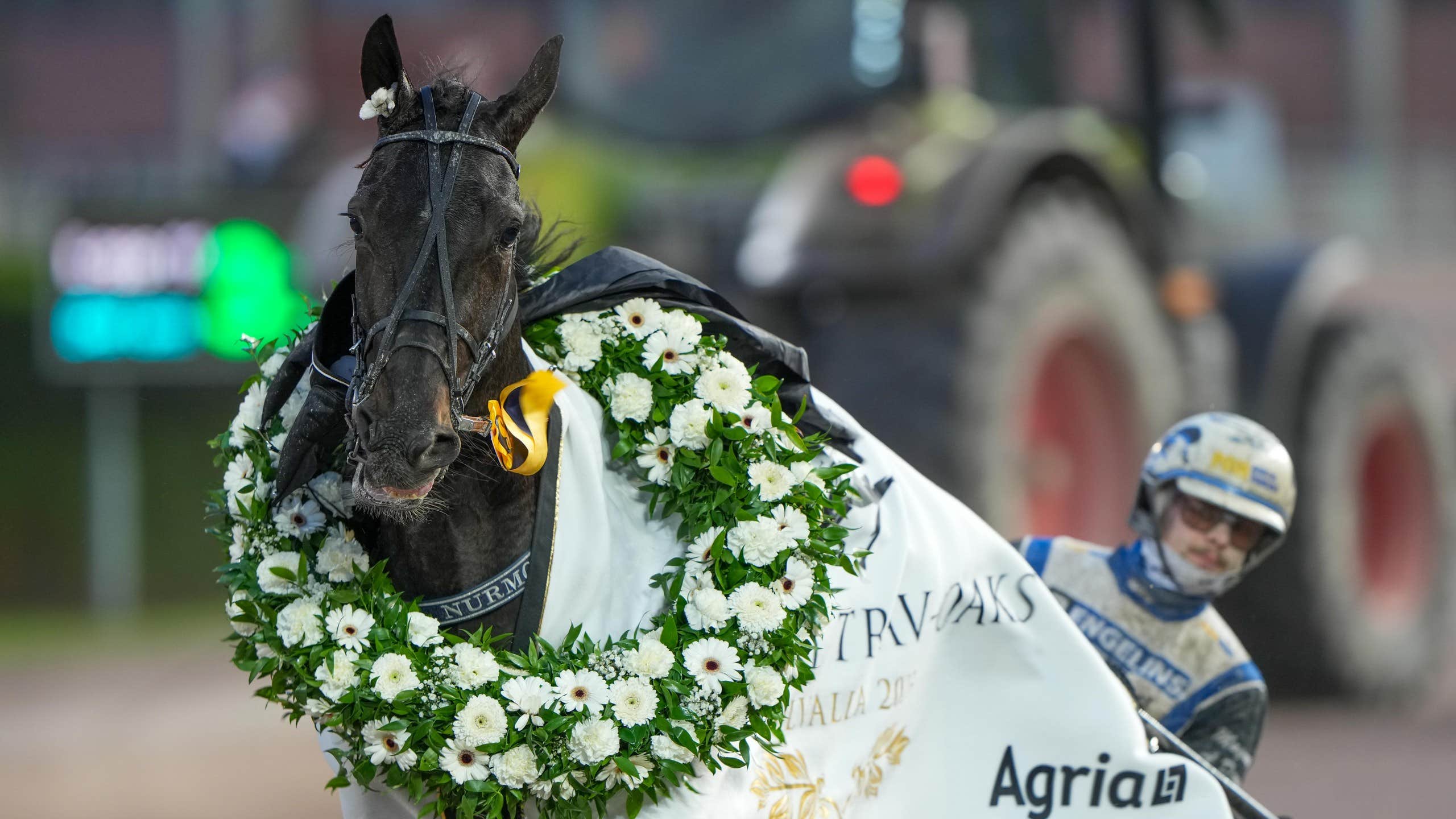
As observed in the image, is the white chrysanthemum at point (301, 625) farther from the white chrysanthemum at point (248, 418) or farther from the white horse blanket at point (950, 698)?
the white horse blanket at point (950, 698)

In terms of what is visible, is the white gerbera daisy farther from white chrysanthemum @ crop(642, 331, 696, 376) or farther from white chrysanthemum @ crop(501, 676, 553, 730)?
white chrysanthemum @ crop(501, 676, 553, 730)

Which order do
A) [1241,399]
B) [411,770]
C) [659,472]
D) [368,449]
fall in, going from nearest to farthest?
[368,449], [411,770], [659,472], [1241,399]

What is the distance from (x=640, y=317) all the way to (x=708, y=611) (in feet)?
1.98

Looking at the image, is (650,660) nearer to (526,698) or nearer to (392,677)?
(526,698)

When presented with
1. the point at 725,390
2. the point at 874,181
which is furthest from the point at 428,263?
the point at 874,181

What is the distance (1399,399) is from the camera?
783 cm

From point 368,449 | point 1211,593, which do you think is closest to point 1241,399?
point 1211,593

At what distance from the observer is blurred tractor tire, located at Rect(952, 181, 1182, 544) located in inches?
223

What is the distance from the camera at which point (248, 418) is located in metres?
3.04

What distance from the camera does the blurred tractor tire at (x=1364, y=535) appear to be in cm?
725

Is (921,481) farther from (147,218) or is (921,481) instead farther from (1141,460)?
(147,218)

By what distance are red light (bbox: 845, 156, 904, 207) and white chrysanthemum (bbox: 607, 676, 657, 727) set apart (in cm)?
349

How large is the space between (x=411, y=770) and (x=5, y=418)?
8399mm

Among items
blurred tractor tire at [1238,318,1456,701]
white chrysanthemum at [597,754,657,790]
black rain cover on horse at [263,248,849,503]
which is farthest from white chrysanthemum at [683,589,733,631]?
blurred tractor tire at [1238,318,1456,701]
